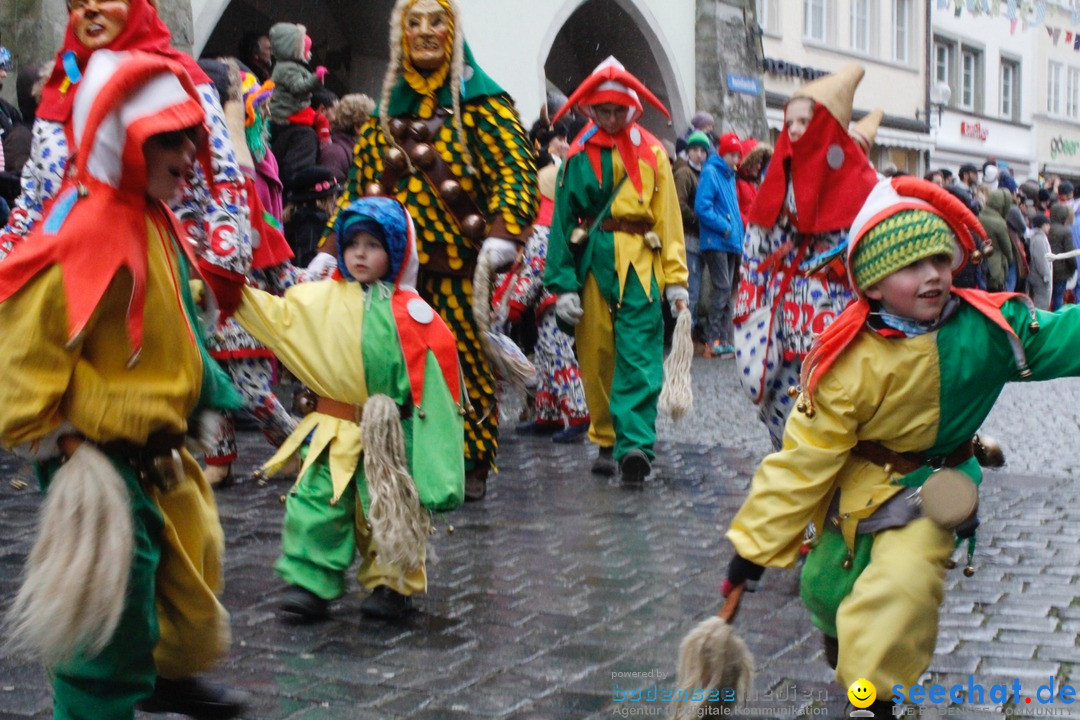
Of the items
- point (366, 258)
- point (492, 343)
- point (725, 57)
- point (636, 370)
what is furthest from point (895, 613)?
point (725, 57)

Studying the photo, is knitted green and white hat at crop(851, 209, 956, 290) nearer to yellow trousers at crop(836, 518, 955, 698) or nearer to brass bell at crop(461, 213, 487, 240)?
yellow trousers at crop(836, 518, 955, 698)

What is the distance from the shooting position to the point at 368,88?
53.7 feet

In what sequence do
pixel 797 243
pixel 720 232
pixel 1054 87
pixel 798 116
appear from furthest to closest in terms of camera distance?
pixel 1054 87
pixel 720 232
pixel 797 243
pixel 798 116

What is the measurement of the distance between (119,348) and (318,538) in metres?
1.61

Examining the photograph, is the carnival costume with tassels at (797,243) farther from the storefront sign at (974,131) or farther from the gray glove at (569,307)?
the storefront sign at (974,131)

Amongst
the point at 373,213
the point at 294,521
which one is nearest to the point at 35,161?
the point at 373,213

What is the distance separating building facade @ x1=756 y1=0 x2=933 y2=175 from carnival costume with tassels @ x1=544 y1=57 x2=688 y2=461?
17045 millimetres

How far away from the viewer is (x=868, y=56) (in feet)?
94.0

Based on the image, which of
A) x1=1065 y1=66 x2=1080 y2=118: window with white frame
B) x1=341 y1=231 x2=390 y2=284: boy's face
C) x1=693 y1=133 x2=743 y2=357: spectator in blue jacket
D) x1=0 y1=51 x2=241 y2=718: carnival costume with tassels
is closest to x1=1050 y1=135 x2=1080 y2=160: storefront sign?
x1=1065 y1=66 x2=1080 y2=118: window with white frame

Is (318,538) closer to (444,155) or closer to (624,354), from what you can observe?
(444,155)

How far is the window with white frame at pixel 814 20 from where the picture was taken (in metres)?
26.4

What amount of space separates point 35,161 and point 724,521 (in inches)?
126

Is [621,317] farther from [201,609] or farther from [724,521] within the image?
[201,609]

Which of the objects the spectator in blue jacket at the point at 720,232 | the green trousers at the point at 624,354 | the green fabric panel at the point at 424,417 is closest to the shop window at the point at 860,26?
the spectator in blue jacket at the point at 720,232
